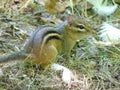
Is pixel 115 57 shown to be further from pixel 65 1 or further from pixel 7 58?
pixel 65 1

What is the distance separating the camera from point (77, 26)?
3.73 meters

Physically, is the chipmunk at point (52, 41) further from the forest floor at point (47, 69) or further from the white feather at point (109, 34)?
the white feather at point (109, 34)

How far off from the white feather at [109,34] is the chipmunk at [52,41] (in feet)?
1.23

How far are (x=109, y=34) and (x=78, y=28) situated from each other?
1.52 feet

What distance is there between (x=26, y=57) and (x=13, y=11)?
1.29 m

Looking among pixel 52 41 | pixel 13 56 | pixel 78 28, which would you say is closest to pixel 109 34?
pixel 78 28

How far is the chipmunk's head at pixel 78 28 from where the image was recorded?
369 centimetres

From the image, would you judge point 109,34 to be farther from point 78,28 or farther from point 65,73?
point 65,73

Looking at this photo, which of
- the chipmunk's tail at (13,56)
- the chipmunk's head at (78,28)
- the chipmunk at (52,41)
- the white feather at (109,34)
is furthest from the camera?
the white feather at (109,34)

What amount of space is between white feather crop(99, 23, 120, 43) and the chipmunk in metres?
0.38

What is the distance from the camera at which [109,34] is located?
4.06m

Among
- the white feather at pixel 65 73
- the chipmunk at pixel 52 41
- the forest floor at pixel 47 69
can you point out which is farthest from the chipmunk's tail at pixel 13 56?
the white feather at pixel 65 73

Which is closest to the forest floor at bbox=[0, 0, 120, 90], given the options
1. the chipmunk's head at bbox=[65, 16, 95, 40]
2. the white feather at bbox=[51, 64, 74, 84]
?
the white feather at bbox=[51, 64, 74, 84]

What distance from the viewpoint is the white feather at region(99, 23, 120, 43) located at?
13.1 feet
